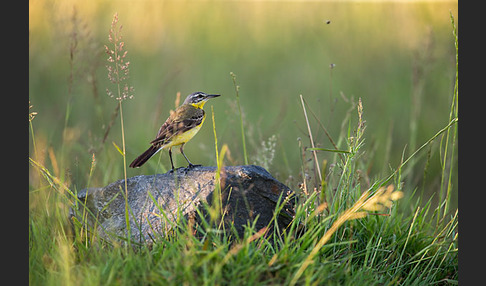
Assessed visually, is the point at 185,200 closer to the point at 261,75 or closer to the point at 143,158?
the point at 143,158

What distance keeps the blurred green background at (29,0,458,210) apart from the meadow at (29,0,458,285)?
27 millimetres

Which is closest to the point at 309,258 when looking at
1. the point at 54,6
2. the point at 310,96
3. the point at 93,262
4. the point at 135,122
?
the point at 93,262

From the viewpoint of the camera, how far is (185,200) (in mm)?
3807

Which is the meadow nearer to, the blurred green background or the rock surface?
the blurred green background

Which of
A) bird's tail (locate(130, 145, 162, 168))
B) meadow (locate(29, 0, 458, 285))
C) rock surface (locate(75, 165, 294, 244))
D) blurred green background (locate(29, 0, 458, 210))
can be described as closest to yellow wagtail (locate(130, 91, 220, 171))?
bird's tail (locate(130, 145, 162, 168))

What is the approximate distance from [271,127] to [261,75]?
1.55 metres

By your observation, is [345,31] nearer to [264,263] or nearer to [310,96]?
[310,96]

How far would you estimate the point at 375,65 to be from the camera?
8.23 metres

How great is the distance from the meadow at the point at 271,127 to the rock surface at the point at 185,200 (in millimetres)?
159

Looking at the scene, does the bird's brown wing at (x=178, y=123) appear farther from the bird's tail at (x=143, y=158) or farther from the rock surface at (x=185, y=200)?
the rock surface at (x=185, y=200)

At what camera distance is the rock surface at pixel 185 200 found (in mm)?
3752

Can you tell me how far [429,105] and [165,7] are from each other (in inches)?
144

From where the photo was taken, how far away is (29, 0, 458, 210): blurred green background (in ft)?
19.5

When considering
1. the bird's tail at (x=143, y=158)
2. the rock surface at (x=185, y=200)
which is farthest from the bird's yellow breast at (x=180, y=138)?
the rock surface at (x=185, y=200)
